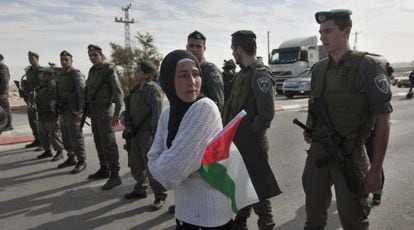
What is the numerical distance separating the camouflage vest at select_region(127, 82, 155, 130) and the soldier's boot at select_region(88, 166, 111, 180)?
1.45 m

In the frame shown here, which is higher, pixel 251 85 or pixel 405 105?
pixel 251 85

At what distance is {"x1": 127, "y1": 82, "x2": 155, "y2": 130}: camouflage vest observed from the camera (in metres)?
4.71

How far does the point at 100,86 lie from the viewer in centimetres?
554

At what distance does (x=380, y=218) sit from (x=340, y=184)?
→ 1.81m

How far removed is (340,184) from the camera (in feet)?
8.96

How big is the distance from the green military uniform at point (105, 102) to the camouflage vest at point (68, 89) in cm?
73

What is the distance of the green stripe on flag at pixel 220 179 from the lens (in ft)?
6.13

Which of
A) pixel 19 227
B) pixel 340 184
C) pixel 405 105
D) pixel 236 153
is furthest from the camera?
pixel 405 105

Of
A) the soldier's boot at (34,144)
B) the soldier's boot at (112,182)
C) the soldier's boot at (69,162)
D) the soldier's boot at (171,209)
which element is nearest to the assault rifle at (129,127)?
the soldier's boot at (112,182)

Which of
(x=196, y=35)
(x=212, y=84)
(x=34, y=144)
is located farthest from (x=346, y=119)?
(x=34, y=144)

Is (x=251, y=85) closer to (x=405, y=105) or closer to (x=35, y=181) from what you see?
(x=35, y=181)

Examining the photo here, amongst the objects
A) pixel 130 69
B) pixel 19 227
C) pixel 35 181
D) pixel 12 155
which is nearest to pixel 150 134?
pixel 19 227

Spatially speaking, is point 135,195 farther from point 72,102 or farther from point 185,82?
point 185,82

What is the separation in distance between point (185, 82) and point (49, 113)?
5.88m
